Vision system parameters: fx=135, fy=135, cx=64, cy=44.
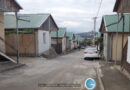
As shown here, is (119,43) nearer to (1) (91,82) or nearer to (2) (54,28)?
(1) (91,82)

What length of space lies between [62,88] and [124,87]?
2.57m

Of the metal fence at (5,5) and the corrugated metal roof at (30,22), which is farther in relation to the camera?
the corrugated metal roof at (30,22)

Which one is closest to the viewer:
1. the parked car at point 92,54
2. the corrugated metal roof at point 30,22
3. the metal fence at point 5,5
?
the metal fence at point 5,5

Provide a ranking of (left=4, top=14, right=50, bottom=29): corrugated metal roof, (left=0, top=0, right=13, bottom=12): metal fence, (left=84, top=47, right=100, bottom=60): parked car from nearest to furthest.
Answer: (left=0, top=0, right=13, bottom=12): metal fence < (left=84, top=47, right=100, bottom=60): parked car < (left=4, top=14, right=50, bottom=29): corrugated metal roof

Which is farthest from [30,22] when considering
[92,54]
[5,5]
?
[92,54]

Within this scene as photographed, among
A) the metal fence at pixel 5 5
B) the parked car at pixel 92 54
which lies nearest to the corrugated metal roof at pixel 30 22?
the metal fence at pixel 5 5

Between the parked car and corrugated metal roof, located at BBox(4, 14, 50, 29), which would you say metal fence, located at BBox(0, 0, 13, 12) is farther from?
the parked car

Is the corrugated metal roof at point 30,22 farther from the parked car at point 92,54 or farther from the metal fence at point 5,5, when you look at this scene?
the parked car at point 92,54

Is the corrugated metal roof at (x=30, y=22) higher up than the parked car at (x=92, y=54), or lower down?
higher up

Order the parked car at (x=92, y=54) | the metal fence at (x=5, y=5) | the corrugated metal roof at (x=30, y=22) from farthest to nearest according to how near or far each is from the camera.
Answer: the corrugated metal roof at (x=30, y=22)
the parked car at (x=92, y=54)
the metal fence at (x=5, y=5)

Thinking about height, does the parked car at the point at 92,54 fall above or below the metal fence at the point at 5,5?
below

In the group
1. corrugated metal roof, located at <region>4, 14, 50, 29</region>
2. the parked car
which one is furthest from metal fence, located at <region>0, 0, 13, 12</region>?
the parked car

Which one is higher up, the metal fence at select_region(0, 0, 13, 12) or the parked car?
the metal fence at select_region(0, 0, 13, 12)

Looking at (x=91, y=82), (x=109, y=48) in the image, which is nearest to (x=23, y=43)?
(x=109, y=48)
